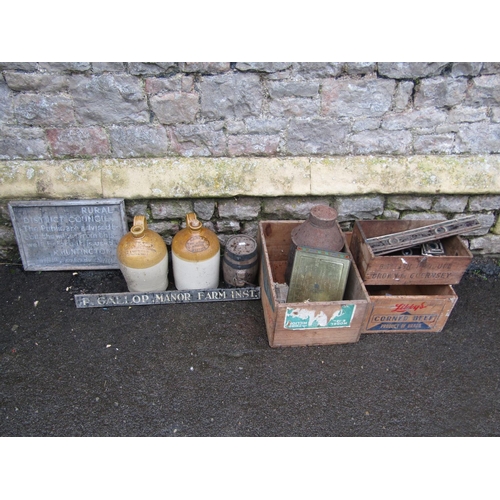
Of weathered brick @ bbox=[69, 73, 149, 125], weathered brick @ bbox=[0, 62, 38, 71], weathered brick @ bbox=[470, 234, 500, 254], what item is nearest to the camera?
weathered brick @ bbox=[0, 62, 38, 71]

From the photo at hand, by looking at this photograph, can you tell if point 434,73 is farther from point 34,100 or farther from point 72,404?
point 72,404

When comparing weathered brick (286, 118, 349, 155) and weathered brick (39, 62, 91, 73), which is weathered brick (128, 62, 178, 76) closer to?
weathered brick (39, 62, 91, 73)

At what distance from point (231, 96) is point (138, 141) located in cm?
85

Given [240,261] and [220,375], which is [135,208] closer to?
[240,261]

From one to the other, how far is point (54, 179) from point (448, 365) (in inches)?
139

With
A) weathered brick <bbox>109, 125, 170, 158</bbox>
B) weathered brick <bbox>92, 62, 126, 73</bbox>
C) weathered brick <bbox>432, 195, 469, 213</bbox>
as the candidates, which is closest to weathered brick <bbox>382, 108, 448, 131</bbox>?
weathered brick <bbox>432, 195, 469, 213</bbox>

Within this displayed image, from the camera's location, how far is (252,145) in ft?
11.3

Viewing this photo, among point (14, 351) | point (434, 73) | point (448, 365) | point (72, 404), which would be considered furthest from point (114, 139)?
point (448, 365)

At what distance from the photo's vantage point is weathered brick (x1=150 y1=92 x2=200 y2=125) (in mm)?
3191

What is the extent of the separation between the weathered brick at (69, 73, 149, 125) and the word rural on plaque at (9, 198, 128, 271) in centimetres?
69

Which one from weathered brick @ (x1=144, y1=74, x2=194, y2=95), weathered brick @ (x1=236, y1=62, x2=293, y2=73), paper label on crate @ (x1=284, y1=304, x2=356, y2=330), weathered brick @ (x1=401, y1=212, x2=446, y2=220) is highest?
weathered brick @ (x1=236, y1=62, x2=293, y2=73)

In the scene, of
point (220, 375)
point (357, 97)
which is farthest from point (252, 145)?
point (220, 375)

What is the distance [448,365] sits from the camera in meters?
3.20

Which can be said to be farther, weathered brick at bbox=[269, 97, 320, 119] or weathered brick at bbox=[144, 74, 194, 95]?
weathered brick at bbox=[269, 97, 320, 119]
